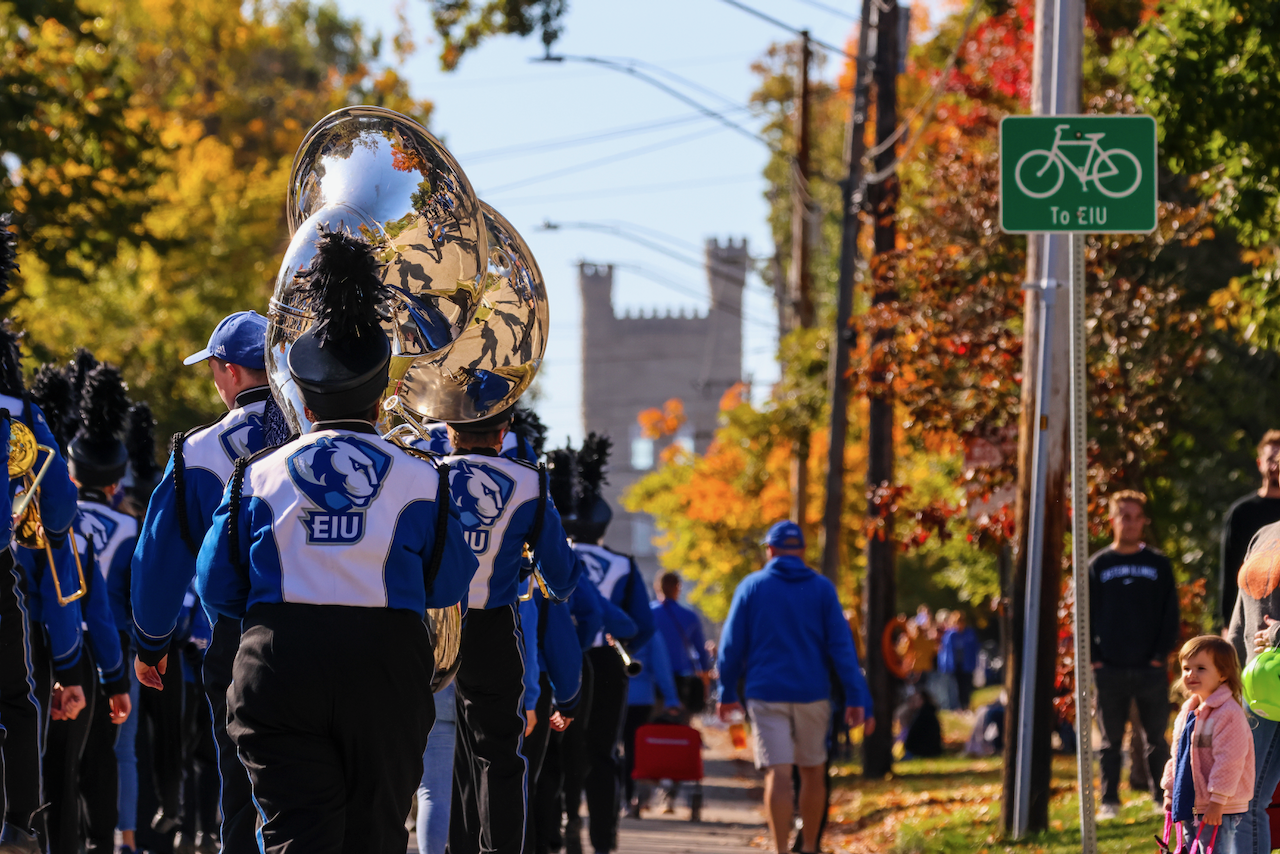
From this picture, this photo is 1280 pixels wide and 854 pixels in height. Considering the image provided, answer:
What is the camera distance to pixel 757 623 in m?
9.56

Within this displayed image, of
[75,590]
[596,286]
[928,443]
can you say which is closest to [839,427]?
[928,443]

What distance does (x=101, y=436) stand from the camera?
317 inches

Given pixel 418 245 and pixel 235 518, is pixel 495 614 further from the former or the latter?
pixel 235 518

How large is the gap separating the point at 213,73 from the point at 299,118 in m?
2.49

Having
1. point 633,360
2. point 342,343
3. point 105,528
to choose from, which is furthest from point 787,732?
point 633,360

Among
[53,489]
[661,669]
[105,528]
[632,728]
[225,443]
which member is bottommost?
[632,728]

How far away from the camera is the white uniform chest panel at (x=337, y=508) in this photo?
461 cm

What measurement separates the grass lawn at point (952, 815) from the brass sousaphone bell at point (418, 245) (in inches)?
176

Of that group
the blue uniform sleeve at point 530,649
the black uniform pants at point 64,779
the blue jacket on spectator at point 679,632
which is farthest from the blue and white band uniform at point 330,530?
the blue jacket on spectator at point 679,632

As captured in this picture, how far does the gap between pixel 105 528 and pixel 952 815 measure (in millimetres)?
6136

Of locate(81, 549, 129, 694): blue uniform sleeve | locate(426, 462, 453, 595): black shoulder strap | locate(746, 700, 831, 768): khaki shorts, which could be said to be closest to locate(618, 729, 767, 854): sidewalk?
locate(746, 700, 831, 768): khaki shorts

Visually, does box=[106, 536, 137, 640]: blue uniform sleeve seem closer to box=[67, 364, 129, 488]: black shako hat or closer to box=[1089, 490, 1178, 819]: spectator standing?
box=[67, 364, 129, 488]: black shako hat

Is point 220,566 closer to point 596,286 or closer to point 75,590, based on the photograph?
point 75,590

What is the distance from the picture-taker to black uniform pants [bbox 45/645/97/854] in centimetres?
689
